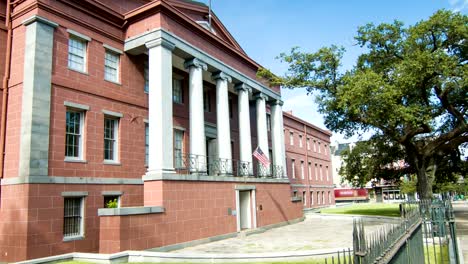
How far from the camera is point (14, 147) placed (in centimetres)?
1388

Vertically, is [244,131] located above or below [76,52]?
below

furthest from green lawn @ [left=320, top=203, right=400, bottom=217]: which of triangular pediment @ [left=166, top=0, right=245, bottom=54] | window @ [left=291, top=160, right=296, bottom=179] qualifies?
triangular pediment @ [left=166, top=0, right=245, bottom=54]

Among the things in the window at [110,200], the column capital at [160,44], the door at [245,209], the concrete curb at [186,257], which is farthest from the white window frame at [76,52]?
the door at [245,209]

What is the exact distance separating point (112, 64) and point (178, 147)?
5614 millimetres

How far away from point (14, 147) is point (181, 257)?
7.59m

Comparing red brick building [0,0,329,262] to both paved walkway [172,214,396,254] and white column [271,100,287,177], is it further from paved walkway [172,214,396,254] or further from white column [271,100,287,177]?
white column [271,100,287,177]

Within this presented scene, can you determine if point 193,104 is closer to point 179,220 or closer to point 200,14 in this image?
point 179,220

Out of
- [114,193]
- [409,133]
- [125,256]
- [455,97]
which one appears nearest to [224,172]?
[114,193]

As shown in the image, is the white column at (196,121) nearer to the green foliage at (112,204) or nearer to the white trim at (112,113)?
the white trim at (112,113)

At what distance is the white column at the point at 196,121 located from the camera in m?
18.0

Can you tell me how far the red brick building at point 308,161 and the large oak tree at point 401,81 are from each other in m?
17.6

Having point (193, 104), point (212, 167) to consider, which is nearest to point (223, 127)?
point (212, 167)

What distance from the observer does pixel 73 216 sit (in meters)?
14.6

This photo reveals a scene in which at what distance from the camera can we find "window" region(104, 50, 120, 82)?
1728 cm
